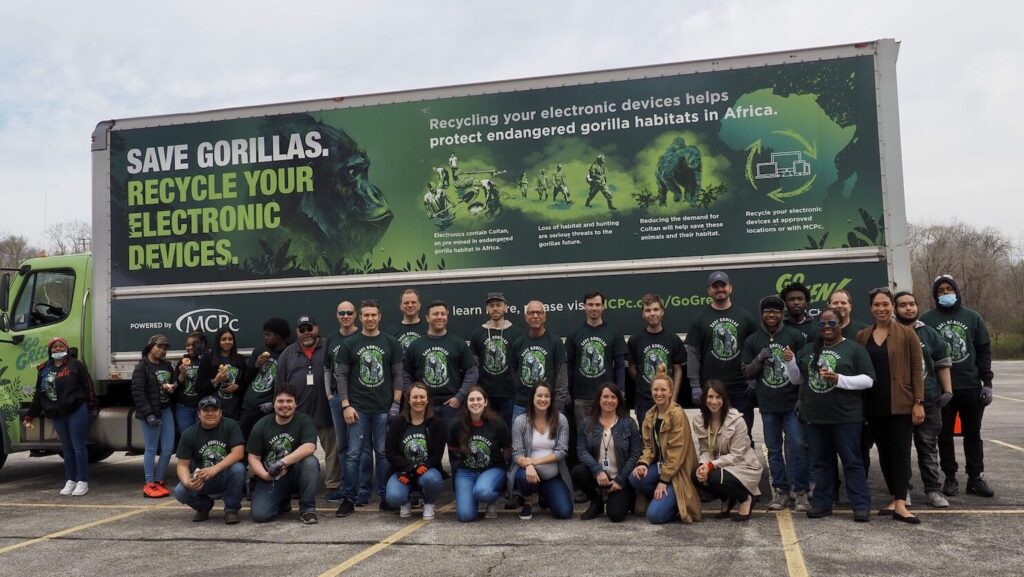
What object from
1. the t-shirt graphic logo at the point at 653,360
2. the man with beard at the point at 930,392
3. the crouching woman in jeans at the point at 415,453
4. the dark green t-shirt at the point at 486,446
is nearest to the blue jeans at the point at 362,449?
the crouching woman in jeans at the point at 415,453

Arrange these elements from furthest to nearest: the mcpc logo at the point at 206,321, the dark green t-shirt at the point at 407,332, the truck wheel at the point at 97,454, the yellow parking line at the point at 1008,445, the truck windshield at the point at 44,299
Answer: the truck wheel at the point at 97,454
the yellow parking line at the point at 1008,445
the truck windshield at the point at 44,299
the mcpc logo at the point at 206,321
the dark green t-shirt at the point at 407,332

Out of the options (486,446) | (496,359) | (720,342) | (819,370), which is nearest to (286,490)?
(486,446)

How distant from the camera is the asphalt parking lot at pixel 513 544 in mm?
5004

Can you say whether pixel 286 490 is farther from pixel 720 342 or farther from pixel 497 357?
pixel 720 342

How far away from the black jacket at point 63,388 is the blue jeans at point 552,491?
466 cm

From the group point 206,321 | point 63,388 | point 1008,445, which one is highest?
point 206,321

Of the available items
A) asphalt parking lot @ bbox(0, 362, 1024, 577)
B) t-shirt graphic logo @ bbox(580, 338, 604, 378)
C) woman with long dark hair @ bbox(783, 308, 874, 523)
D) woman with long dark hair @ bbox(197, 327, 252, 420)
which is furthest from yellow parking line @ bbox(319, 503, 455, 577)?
woman with long dark hair @ bbox(783, 308, 874, 523)

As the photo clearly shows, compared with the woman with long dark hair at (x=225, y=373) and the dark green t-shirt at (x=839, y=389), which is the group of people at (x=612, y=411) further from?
the woman with long dark hair at (x=225, y=373)

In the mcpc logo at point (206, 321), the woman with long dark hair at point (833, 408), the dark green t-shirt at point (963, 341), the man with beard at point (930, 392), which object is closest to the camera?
the woman with long dark hair at point (833, 408)

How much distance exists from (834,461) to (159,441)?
652 centimetres

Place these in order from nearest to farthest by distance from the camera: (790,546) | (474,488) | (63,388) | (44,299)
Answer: (790,546), (474,488), (63,388), (44,299)

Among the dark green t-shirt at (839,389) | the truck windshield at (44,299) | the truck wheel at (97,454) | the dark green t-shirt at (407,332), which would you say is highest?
the truck windshield at (44,299)

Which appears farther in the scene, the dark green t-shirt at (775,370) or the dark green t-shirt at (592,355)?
the dark green t-shirt at (592,355)

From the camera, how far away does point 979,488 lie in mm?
6809
